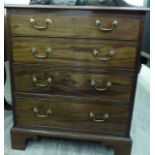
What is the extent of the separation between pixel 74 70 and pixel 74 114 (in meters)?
0.26

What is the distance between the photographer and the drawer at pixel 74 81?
1160 mm

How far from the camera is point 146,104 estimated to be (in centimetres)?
197

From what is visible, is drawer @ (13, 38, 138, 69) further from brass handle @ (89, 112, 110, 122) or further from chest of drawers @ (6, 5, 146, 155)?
brass handle @ (89, 112, 110, 122)

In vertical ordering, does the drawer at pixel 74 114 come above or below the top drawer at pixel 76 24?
below

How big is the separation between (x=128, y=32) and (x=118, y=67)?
0.18m

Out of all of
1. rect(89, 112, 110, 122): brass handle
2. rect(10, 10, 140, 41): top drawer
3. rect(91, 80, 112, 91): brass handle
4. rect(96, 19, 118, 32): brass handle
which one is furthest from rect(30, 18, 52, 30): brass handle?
rect(89, 112, 110, 122): brass handle

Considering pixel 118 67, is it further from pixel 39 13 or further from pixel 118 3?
pixel 39 13

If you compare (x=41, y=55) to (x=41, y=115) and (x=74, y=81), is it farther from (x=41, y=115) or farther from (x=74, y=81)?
(x=41, y=115)

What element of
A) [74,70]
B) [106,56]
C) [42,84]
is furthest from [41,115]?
[106,56]

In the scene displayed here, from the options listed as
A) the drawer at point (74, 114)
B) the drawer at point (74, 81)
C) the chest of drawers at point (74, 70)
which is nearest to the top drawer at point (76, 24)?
the chest of drawers at point (74, 70)

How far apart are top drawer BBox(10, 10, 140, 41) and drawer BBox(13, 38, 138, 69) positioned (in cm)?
3

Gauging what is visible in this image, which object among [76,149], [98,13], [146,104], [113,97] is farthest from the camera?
[146,104]

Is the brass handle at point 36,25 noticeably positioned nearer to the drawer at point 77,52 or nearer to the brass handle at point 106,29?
the drawer at point 77,52
